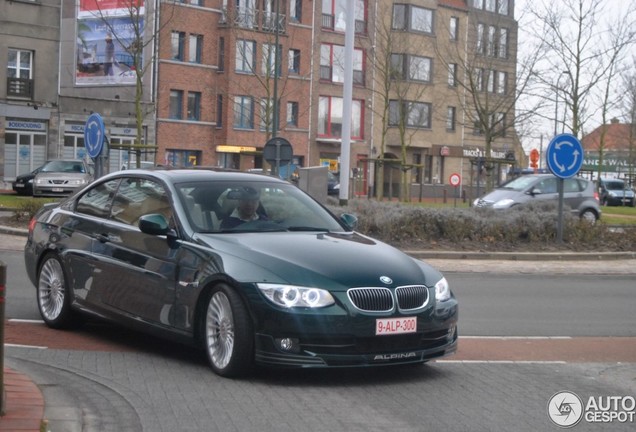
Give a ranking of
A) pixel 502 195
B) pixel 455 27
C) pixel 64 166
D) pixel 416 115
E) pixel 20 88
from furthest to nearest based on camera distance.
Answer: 1. pixel 455 27
2. pixel 416 115
3. pixel 20 88
4. pixel 64 166
5. pixel 502 195

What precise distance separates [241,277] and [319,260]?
0.58 m

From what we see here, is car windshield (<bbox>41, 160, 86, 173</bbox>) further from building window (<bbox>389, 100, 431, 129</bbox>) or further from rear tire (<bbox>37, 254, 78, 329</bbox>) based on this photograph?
rear tire (<bbox>37, 254, 78, 329</bbox>)

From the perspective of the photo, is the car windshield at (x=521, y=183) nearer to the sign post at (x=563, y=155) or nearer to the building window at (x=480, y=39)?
the sign post at (x=563, y=155)

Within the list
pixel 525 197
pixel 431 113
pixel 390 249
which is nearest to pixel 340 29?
pixel 431 113

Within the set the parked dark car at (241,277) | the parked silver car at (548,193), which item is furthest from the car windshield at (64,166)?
the parked dark car at (241,277)

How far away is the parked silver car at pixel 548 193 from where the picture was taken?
93.5ft

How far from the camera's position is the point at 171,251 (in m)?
8.10

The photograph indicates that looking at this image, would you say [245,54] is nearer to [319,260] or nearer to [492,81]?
[492,81]

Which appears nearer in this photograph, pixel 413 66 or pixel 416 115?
pixel 413 66

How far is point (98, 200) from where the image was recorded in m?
9.56

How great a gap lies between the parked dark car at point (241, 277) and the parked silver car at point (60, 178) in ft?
99.1

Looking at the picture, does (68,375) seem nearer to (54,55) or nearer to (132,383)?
(132,383)

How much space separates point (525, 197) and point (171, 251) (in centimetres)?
2145

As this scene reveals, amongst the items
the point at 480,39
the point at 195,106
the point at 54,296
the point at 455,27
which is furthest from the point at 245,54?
the point at 54,296
